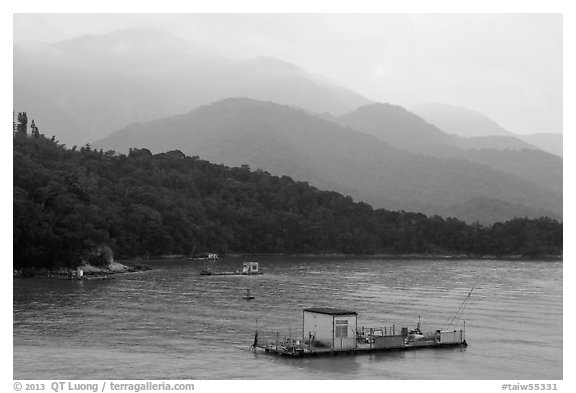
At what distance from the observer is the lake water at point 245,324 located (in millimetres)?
44812

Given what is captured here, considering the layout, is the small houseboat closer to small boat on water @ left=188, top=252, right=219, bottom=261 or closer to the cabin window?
the cabin window

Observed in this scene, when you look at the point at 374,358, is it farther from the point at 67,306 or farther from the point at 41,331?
the point at 67,306

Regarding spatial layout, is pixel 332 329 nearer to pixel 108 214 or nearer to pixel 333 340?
pixel 333 340

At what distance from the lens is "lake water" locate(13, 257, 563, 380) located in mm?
44812

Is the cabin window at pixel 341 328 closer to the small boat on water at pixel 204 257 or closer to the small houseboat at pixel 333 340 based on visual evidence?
the small houseboat at pixel 333 340

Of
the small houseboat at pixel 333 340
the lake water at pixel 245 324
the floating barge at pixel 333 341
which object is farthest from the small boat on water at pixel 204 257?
the small houseboat at pixel 333 340

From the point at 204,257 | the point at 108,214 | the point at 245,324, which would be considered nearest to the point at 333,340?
the point at 245,324

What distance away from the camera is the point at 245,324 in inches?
2402

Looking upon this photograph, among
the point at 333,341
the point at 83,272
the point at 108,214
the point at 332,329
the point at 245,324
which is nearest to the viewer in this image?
the point at 333,341

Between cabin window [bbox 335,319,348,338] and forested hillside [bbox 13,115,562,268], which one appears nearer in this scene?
cabin window [bbox 335,319,348,338]

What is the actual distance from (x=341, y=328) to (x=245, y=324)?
13753 millimetres

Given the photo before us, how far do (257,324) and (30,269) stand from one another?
167ft

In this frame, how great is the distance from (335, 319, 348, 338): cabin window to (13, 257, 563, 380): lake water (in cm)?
147

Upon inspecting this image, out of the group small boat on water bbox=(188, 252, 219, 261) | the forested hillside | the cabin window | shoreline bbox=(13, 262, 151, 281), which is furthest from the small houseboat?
small boat on water bbox=(188, 252, 219, 261)
